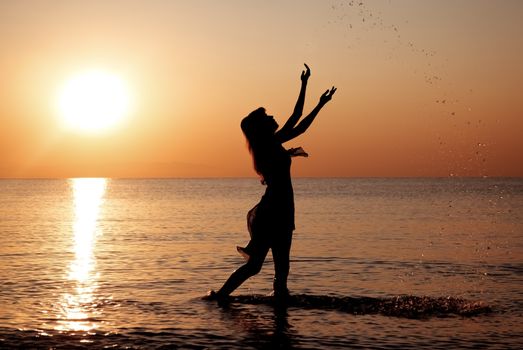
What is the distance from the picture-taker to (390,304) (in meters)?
11.6

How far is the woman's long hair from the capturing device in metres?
10.7

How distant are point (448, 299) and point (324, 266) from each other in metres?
5.18

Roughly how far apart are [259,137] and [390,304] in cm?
323

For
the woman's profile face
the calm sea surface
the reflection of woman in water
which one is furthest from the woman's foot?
the woman's profile face

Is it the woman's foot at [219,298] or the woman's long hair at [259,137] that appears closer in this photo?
the woman's long hair at [259,137]

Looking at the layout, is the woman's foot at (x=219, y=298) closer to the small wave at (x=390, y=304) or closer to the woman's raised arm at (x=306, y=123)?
the small wave at (x=390, y=304)

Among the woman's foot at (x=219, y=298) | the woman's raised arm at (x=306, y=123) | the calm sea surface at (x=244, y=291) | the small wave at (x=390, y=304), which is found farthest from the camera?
the woman's foot at (x=219, y=298)

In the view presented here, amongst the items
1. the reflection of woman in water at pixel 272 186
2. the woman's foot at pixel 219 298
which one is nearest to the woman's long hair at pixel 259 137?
the reflection of woman in water at pixel 272 186

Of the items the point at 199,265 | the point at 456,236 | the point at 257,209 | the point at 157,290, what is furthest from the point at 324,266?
the point at 456,236

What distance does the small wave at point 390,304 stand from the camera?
1096 cm

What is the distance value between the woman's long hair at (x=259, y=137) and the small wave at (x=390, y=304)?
7.01 ft

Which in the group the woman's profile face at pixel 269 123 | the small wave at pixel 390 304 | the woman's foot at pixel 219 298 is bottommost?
the small wave at pixel 390 304

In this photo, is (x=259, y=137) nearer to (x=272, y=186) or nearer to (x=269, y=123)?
(x=269, y=123)

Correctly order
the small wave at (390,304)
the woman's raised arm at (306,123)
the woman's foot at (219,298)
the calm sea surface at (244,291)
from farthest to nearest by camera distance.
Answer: the woman's foot at (219,298) < the small wave at (390,304) < the woman's raised arm at (306,123) < the calm sea surface at (244,291)
